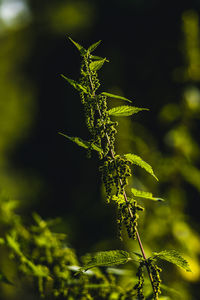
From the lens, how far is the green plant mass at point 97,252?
492 mm

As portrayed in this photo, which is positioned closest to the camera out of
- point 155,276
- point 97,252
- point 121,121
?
point 155,276

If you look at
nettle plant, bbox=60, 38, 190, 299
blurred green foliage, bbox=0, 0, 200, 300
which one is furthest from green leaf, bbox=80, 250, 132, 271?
blurred green foliage, bbox=0, 0, 200, 300

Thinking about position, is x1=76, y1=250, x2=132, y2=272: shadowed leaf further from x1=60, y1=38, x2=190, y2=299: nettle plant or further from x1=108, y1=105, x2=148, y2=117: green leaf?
x1=108, y1=105, x2=148, y2=117: green leaf

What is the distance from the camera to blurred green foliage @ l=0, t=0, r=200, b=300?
1.44 metres

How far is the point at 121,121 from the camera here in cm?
155

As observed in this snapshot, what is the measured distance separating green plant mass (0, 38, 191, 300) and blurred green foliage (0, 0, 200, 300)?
28mm

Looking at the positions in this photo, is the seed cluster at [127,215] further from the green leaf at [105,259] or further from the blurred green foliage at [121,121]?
the blurred green foliage at [121,121]

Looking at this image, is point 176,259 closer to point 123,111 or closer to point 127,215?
point 127,215

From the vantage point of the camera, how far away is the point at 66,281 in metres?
0.71

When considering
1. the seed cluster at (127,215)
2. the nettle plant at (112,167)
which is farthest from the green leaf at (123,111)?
the seed cluster at (127,215)

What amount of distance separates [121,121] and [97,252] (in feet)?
2.84

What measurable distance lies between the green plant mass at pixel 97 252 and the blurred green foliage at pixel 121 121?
28 millimetres

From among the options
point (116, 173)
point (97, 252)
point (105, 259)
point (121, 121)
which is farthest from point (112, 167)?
point (121, 121)

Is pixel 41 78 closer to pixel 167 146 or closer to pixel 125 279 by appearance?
pixel 167 146
